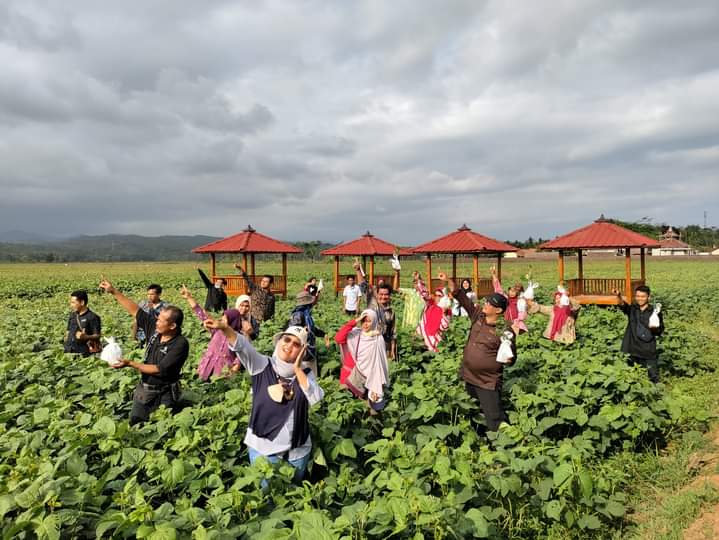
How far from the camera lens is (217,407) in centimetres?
407

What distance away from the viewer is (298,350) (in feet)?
11.2

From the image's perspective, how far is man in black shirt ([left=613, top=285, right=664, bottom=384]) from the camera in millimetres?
6441

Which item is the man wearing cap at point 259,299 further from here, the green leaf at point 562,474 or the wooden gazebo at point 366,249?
the wooden gazebo at point 366,249

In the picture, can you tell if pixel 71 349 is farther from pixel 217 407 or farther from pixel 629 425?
pixel 629 425

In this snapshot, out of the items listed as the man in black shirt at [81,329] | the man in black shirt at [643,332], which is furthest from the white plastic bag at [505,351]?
the man in black shirt at [81,329]

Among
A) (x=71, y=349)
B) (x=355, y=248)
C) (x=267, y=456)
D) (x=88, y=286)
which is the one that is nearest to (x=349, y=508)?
(x=267, y=456)

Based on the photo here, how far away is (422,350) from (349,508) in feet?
19.0

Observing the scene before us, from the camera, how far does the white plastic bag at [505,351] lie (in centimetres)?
461

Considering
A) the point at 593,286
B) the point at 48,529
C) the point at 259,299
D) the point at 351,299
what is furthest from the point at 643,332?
the point at 593,286

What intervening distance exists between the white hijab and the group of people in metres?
0.01

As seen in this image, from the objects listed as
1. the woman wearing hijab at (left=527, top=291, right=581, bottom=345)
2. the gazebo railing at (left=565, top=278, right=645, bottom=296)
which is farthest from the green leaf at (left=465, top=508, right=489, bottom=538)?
the gazebo railing at (left=565, top=278, right=645, bottom=296)

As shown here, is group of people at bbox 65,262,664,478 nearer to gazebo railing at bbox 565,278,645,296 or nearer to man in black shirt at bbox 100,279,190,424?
man in black shirt at bbox 100,279,190,424

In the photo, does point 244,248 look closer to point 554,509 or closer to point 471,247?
point 471,247

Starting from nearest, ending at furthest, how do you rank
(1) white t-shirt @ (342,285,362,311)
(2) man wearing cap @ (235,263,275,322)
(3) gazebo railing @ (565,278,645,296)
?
(2) man wearing cap @ (235,263,275,322) → (1) white t-shirt @ (342,285,362,311) → (3) gazebo railing @ (565,278,645,296)
